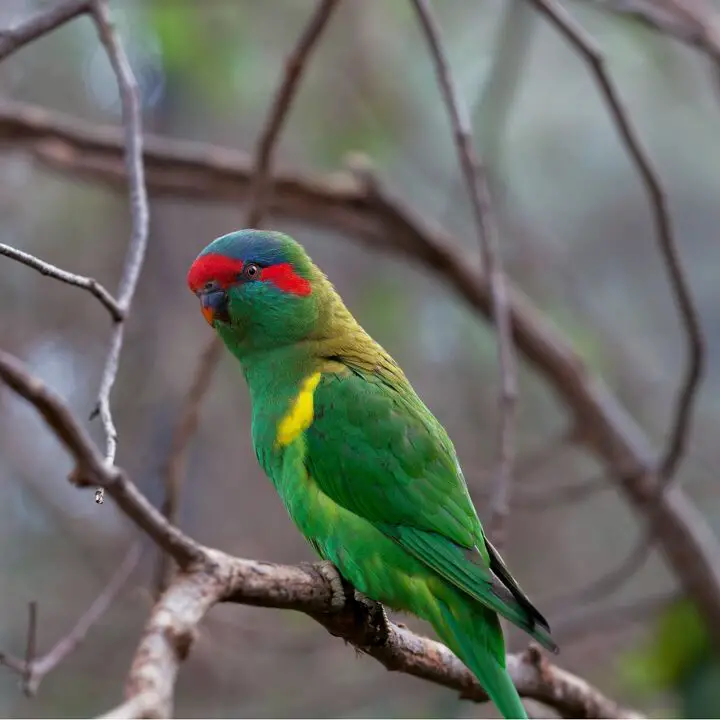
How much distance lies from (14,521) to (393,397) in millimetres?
4571

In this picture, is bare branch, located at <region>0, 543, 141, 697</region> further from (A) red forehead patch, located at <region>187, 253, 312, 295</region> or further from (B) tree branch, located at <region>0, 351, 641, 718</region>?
(A) red forehead patch, located at <region>187, 253, 312, 295</region>

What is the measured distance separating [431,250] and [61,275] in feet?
8.57

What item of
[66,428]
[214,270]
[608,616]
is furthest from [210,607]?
[608,616]

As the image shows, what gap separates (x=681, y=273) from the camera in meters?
2.83

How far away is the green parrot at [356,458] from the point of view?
2.10 metres

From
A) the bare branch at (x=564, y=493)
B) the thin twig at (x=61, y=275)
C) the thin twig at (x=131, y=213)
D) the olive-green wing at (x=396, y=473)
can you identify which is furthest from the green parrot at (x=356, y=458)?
the bare branch at (x=564, y=493)

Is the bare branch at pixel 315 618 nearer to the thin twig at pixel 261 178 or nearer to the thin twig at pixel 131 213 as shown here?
the thin twig at pixel 131 213

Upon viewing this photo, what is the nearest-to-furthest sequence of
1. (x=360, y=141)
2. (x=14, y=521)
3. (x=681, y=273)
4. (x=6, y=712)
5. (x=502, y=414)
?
(x=502, y=414), (x=681, y=273), (x=6, y=712), (x=360, y=141), (x=14, y=521)

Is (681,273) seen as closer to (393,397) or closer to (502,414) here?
(502,414)

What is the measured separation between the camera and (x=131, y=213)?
212cm

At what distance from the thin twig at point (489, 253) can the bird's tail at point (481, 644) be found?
1.25 ft

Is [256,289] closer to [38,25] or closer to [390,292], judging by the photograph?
[38,25]

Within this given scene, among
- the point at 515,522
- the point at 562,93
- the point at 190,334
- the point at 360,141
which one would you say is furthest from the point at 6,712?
the point at 562,93

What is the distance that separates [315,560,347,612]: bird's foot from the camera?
199cm
